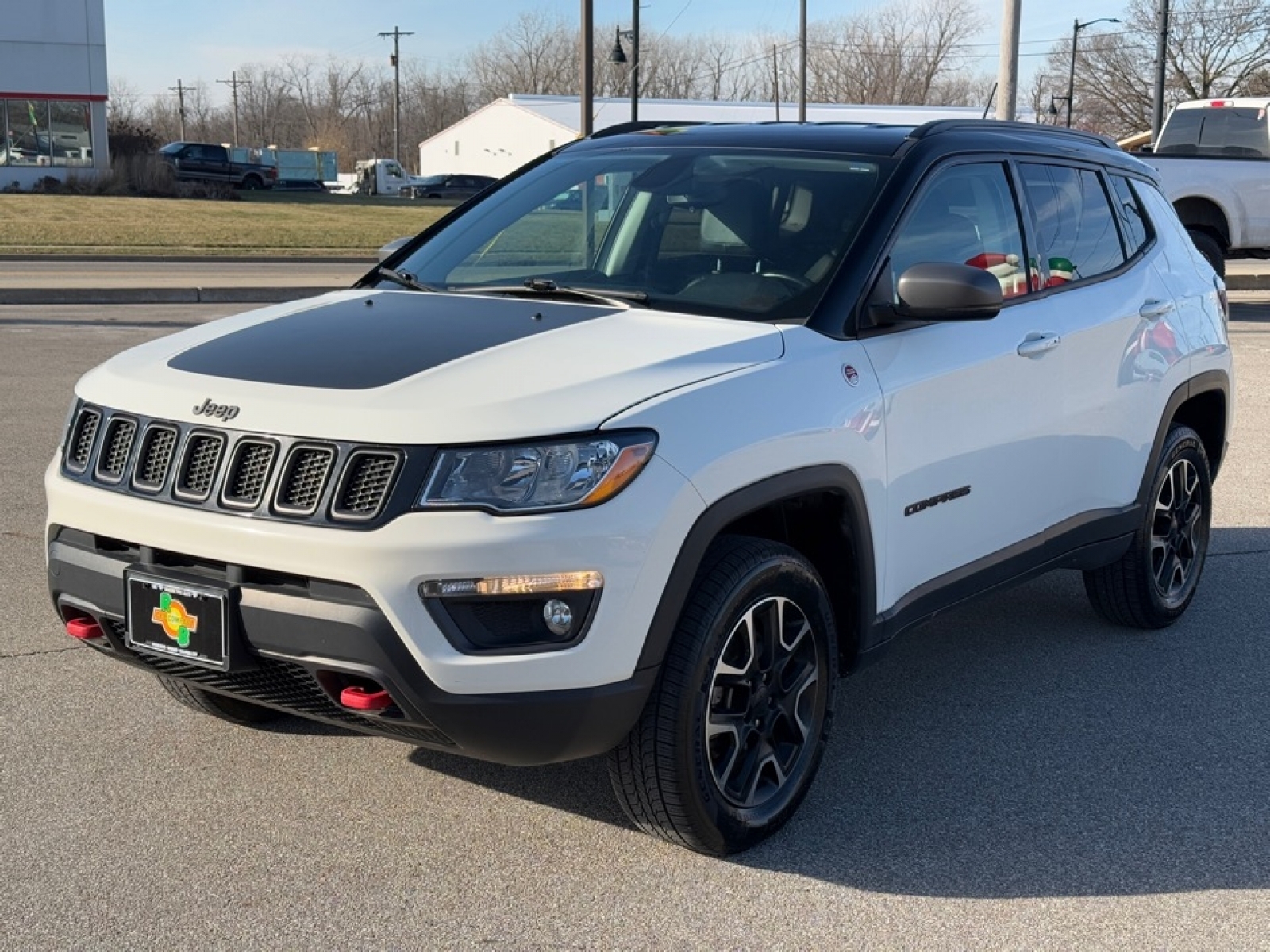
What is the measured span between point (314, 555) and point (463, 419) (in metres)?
0.44

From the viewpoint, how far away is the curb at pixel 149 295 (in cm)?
1719

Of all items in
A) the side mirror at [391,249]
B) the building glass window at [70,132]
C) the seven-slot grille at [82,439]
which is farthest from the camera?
the building glass window at [70,132]

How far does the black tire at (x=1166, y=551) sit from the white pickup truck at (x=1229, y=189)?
11.5 metres

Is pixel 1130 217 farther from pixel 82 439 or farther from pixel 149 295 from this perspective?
pixel 149 295

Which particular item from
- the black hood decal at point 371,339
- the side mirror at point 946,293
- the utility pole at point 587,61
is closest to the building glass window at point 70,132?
the utility pole at point 587,61

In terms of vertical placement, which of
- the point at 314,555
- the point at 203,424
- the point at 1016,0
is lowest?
the point at 314,555

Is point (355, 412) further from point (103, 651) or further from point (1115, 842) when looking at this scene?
point (1115, 842)

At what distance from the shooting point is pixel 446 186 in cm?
6581

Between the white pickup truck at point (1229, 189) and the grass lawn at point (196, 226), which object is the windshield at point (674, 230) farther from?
the grass lawn at point (196, 226)

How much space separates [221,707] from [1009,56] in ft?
50.1

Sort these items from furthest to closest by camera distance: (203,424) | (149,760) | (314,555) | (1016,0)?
(1016,0) < (149,760) < (203,424) < (314,555)

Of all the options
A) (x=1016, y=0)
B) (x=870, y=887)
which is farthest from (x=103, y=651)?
(x=1016, y=0)

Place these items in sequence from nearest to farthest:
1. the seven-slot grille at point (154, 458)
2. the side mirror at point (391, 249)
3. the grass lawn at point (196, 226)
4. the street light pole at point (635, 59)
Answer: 1. the seven-slot grille at point (154, 458)
2. the side mirror at point (391, 249)
3. the grass lawn at point (196, 226)
4. the street light pole at point (635, 59)

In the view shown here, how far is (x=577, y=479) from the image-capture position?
325cm
